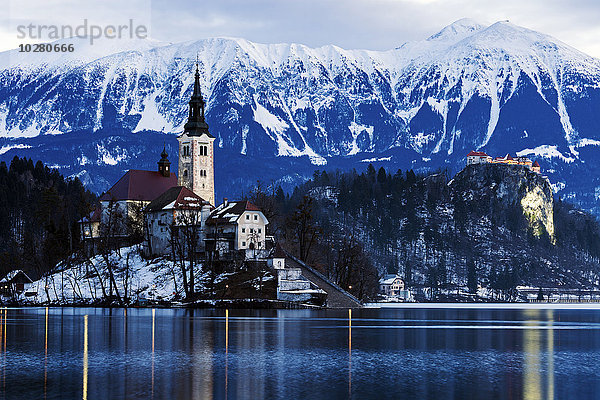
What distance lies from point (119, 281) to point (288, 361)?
387 feet

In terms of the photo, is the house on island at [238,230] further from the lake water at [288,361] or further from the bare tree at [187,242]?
the lake water at [288,361]

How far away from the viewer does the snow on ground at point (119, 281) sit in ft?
588

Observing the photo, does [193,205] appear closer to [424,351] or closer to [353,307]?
[353,307]

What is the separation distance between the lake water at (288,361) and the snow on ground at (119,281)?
2184 inches

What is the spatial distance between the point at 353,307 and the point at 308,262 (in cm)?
1657

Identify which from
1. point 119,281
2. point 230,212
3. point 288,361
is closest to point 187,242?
point 230,212

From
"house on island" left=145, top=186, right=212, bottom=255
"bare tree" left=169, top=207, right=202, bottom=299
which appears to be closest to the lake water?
"bare tree" left=169, top=207, right=202, bottom=299

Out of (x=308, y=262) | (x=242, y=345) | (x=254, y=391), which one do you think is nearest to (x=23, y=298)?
(x=308, y=262)

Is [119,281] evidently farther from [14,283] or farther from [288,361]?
[288,361]

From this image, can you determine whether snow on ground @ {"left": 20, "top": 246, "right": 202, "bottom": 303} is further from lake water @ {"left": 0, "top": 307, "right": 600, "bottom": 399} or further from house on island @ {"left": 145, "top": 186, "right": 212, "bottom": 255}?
lake water @ {"left": 0, "top": 307, "right": 600, "bottom": 399}

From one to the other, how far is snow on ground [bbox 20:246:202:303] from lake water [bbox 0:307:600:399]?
55463 mm

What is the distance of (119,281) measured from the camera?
618ft

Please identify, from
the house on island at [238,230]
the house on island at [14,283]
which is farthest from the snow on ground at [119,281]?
the house on island at [238,230]

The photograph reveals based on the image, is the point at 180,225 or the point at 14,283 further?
the point at 14,283
